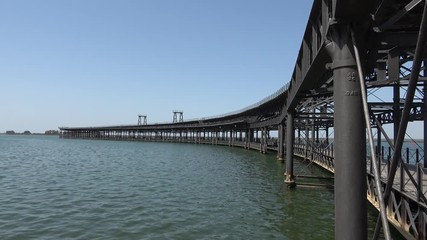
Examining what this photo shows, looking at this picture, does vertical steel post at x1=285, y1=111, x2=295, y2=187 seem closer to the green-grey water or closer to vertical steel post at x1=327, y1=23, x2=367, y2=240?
the green-grey water

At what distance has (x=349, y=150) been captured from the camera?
589cm

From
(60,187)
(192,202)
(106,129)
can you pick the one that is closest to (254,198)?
(192,202)

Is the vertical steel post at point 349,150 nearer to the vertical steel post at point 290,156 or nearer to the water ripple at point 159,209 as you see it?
the water ripple at point 159,209

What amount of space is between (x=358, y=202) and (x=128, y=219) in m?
11.0

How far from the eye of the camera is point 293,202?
1909cm

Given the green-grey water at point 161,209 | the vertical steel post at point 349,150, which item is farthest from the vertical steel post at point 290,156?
the vertical steel post at point 349,150

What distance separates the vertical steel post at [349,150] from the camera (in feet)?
19.1

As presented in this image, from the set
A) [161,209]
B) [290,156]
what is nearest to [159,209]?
[161,209]

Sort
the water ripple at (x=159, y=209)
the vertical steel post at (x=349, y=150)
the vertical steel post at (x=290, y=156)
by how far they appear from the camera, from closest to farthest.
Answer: the vertical steel post at (x=349, y=150) < the water ripple at (x=159, y=209) < the vertical steel post at (x=290, y=156)

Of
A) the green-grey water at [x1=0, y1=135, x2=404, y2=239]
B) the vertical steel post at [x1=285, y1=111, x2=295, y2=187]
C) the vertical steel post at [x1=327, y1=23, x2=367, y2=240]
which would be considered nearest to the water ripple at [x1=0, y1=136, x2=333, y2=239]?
the green-grey water at [x1=0, y1=135, x2=404, y2=239]

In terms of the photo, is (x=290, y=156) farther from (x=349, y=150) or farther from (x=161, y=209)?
(x=349, y=150)

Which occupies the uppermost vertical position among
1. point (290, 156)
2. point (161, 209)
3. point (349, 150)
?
point (349, 150)

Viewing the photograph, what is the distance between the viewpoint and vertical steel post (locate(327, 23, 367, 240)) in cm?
581

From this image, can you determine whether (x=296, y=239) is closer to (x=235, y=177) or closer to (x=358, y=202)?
(x=358, y=202)
